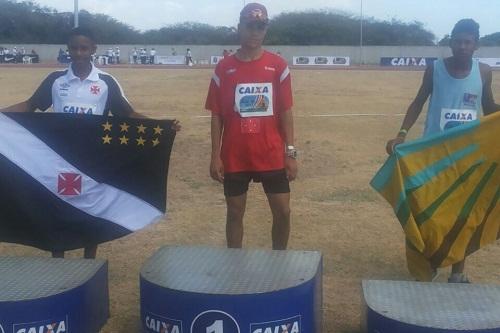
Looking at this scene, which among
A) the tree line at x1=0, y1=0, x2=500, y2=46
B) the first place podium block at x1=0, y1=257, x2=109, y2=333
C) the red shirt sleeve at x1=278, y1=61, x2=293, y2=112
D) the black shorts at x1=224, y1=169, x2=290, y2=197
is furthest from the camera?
the tree line at x1=0, y1=0, x2=500, y2=46

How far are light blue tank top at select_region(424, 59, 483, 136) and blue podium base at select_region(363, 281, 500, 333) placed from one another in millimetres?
1340

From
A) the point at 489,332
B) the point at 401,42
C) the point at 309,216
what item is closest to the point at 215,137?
the point at 489,332

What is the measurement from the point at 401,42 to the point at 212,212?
7977 cm

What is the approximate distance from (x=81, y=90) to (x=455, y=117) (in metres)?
2.47

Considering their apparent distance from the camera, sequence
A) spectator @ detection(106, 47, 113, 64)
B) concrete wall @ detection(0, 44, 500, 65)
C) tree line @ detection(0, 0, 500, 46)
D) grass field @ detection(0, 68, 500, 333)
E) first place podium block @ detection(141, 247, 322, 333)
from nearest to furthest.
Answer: first place podium block @ detection(141, 247, 322, 333) → grass field @ detection(0, 68, 500, 333) → spectator @ detection(106, 47, 113, 64) → concrete wall @ detection(0, 44, 500, 65) → tree line @ detection(0, 0, 500, 46)

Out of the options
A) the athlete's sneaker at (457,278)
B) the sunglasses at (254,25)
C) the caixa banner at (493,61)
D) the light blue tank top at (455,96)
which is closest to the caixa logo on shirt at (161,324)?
the sunglasses at (254,25)

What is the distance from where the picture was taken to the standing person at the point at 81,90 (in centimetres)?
476

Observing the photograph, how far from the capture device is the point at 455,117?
4762mm

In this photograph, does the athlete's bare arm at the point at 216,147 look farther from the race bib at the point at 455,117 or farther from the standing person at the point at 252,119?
the race bib at the point at 455,117

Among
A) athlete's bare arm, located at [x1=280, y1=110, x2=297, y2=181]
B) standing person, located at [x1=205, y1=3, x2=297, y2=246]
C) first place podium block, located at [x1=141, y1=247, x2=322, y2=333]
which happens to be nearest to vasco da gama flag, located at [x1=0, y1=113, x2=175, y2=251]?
standing person, located at [x1=205, y1=3, x2=297, y2=246]

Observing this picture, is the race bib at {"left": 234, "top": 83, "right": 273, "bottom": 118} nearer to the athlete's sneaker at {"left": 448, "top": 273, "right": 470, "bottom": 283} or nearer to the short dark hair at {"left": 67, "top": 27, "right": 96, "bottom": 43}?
the short dark hair at {"left": 67, "top": 27, "right": 96, "bottom": 43}

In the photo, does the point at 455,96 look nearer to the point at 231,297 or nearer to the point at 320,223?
the point at 231,297

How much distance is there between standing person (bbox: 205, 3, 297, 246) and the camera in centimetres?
455

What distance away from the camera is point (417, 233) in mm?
4594
